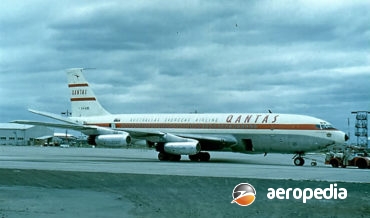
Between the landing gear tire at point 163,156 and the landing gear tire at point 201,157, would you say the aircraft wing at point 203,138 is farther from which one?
the landing gear tire at point 163,156

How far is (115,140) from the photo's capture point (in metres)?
37.3

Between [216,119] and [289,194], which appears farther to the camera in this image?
[216,119]

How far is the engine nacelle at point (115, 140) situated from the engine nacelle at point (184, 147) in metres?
2.79

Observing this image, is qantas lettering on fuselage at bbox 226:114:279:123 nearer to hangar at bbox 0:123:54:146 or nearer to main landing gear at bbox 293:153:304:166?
main landing gear at bbox 293:153:304:166

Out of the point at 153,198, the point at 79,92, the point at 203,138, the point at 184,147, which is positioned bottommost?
the point at 153,198

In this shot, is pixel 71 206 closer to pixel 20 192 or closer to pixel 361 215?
pixel 20 192

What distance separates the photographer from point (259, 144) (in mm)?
36125

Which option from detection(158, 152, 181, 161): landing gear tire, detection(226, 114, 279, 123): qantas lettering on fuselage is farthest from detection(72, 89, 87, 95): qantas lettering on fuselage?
detection(226, 114, 279, 123): qantas lettering on fuselage

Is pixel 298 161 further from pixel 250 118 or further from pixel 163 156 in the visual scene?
pixel 163 156

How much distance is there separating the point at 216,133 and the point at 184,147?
9.74 ft

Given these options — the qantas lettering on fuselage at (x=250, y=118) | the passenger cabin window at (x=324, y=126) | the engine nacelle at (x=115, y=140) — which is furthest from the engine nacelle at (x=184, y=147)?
the passenger cabin window at (x=324, y=126)

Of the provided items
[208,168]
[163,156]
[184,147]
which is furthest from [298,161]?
[163,156]

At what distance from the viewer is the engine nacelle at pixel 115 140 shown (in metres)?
37.2

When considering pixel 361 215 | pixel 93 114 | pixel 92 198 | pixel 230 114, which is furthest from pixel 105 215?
pixel 93 114
